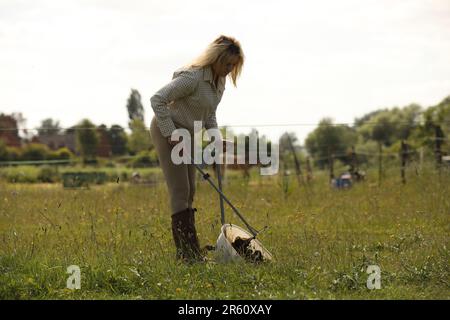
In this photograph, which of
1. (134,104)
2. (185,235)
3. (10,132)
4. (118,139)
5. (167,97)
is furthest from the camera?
(10,132)

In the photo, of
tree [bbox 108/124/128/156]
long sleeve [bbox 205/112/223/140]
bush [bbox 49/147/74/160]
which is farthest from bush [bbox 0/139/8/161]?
long sleeve [bbox 205/112/223/140]

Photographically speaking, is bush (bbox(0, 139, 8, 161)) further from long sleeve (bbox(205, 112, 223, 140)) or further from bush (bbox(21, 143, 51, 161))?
long sleeve (bbox(205, 112, 223, 140))

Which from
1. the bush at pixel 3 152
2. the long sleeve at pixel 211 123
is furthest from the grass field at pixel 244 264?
the bush at pixel 3 152

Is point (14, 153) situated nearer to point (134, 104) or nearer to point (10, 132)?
point (10, 132)

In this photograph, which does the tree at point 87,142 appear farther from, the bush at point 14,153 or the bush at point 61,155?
the bush at point 61,155

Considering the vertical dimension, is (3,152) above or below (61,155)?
above

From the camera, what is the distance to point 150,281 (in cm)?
416

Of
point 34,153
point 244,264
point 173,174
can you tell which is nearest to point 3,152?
point 34,153

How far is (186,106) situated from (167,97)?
0.75ft

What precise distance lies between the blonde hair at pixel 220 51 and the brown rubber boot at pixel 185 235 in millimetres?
1159

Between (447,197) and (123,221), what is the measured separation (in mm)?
4125

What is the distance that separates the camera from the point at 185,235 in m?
4.71

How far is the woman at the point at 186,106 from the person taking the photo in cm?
456

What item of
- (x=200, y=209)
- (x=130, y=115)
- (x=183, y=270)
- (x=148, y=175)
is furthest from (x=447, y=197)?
(x=130, y=115)
